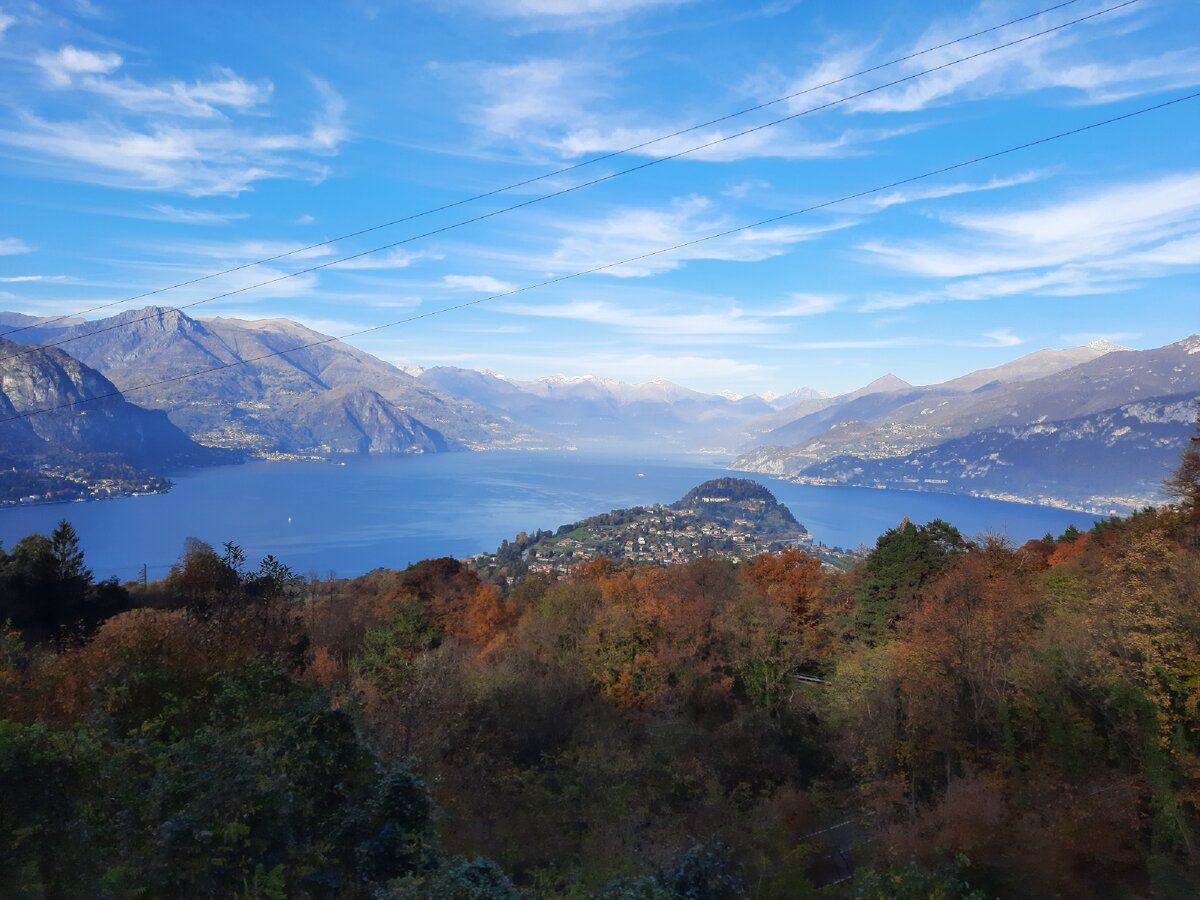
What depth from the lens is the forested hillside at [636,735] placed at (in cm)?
542

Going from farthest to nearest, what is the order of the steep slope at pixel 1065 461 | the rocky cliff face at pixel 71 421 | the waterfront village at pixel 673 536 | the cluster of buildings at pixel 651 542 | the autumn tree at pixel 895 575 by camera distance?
the steep slope at pixel 1065 461
the rocky cliff face at pixel 71 421
the cluster of buildings at pixel 651 542
the waterfront village at pixel 673 536
the autumn tree at pixel 895 575

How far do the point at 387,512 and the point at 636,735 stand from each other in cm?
7876

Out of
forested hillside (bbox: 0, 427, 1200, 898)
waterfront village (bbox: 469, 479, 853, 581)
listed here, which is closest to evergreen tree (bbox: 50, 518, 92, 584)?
forested hillside (bbox: 0, 427, 1200, 898)

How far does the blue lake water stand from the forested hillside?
118 feet

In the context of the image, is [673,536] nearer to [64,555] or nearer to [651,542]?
[651,542]

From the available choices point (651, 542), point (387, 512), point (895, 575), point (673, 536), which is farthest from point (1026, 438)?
point (895, 575)

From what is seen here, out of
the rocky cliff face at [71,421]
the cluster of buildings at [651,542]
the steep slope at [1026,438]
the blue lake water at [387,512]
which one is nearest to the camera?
the cluster of buildings at [651,542]

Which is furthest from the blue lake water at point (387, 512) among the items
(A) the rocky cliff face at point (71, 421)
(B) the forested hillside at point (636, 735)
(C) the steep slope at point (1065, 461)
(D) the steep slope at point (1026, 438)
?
(B) the forested hillside at point (636, 735)

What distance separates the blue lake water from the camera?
6203 cm

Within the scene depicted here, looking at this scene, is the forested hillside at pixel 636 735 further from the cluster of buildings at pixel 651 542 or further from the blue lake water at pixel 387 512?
the blue lake water at pixel 387 512

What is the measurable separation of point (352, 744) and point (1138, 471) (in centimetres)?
13990

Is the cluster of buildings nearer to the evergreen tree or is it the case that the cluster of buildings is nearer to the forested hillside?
the forested hillside

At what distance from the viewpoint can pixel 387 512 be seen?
292 ft

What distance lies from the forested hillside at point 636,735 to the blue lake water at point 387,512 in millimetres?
35976
